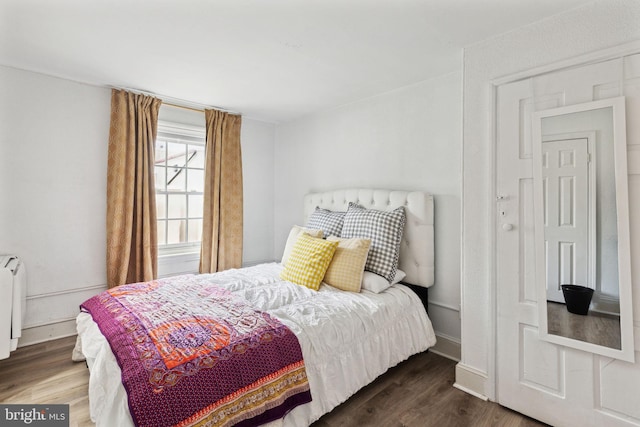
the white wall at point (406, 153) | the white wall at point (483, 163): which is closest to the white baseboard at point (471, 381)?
the white wall at point (483, 163)

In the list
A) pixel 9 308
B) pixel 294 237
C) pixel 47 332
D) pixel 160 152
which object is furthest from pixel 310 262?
pixel 47 332

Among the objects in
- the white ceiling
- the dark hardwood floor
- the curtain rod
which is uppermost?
the curtain rod

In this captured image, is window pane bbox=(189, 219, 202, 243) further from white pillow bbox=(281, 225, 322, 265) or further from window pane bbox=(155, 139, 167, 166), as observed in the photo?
white pillow bbox=(281, 225, 322, 265)

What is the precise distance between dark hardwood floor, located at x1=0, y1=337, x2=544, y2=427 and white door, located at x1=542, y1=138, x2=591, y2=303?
845 mm

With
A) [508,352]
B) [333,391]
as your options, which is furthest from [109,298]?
[508,352]

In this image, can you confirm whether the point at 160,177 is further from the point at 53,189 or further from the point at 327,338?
the point at 327,338

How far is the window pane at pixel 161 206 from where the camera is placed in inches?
135

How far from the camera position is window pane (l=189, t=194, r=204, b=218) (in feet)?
12.0

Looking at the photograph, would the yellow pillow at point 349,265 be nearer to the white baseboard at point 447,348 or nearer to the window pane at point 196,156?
the white baseboard at point 447,348

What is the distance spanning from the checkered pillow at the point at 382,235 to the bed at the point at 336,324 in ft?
0.27

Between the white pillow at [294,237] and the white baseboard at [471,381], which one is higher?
the white pillow at [294,237]

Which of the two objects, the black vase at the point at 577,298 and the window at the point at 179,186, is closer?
the black vase at the point at 577,298

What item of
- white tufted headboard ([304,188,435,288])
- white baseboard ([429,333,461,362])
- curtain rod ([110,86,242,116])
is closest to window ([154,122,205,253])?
curtain rod ([110,86,242,116])

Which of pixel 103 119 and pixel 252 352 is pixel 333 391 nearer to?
pixel 252 352
